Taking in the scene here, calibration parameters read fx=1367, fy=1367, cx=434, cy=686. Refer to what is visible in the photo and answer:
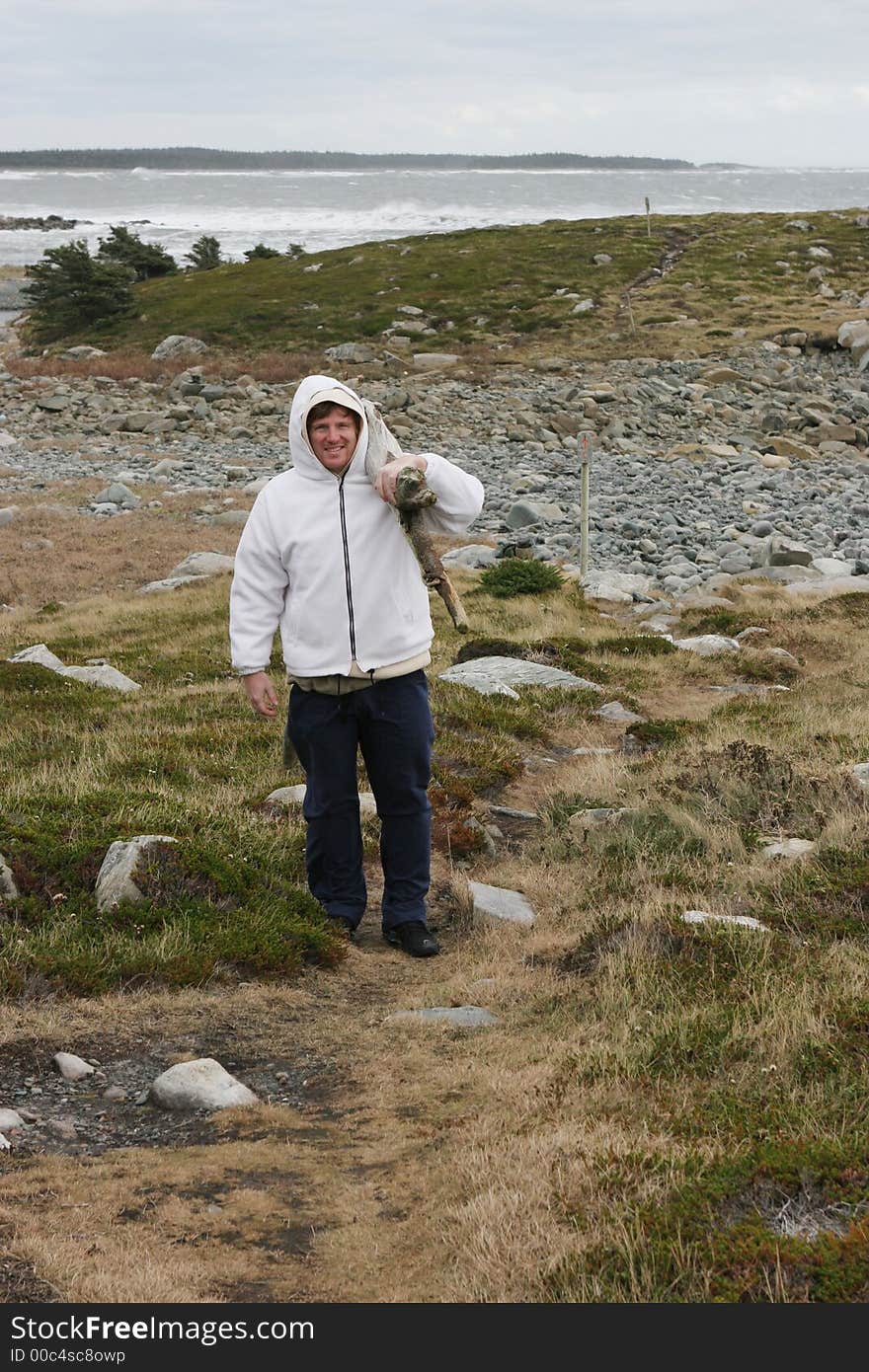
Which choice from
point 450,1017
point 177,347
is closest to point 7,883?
point 450,1017

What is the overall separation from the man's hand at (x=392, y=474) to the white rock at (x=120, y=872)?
2.07 metres

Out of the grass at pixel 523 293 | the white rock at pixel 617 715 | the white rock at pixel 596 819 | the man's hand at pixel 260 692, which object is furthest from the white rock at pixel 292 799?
the grass at pixel 523 293

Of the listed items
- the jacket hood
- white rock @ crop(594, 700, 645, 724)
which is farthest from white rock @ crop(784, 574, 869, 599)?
the jacket hood

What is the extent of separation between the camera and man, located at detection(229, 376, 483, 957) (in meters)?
6.17

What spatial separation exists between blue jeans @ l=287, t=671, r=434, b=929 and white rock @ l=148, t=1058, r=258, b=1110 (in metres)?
1.84

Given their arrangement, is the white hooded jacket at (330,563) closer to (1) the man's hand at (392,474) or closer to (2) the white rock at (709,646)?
(1) the man's hand at (392,474)

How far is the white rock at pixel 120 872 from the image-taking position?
6.44 m

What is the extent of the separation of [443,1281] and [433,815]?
17.2 ft

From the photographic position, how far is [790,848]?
295 inches

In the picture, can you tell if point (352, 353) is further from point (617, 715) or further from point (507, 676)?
point (617, 715)

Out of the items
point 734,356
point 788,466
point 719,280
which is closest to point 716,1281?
point 788,466

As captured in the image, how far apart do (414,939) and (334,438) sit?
8.14 feet

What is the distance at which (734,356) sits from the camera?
43562mm

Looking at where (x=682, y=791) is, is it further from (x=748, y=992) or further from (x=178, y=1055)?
(x=178, y=1055)
